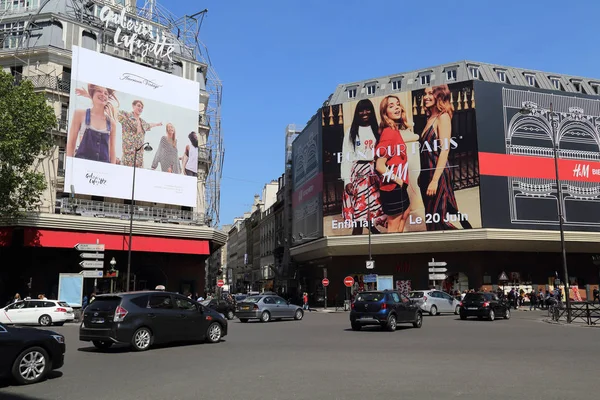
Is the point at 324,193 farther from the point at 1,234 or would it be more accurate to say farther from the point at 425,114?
the point at 1,234

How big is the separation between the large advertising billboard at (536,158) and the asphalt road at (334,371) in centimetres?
3263

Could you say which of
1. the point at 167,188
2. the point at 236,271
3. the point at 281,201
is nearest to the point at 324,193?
the point at 167,188

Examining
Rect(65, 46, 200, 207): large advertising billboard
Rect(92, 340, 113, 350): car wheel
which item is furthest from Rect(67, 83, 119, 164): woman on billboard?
Rect(92, 340, 113, 350): car wheel

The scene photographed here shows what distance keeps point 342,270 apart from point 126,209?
22735mm

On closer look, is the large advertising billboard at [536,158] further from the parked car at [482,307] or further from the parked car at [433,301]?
the parked car at [482,307]

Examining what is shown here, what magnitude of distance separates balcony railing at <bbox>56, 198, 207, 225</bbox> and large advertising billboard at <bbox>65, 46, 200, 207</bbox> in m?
1.02

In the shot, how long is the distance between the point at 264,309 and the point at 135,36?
2597 centimetres

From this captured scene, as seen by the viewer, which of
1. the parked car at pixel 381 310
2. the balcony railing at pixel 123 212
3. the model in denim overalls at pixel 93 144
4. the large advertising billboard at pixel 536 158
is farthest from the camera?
the large advertising billboard at pixel 536 158

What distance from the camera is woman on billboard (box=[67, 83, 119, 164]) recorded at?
37094mm

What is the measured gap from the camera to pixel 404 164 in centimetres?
4953

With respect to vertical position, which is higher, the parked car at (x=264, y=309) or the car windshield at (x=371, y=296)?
the car windshield at (x=371, y=296)

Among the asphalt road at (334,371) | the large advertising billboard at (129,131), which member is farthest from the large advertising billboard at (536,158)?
the asphalt road at (334,371)

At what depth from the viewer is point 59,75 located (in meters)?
38.3

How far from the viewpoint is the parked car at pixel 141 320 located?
13.6 metres
